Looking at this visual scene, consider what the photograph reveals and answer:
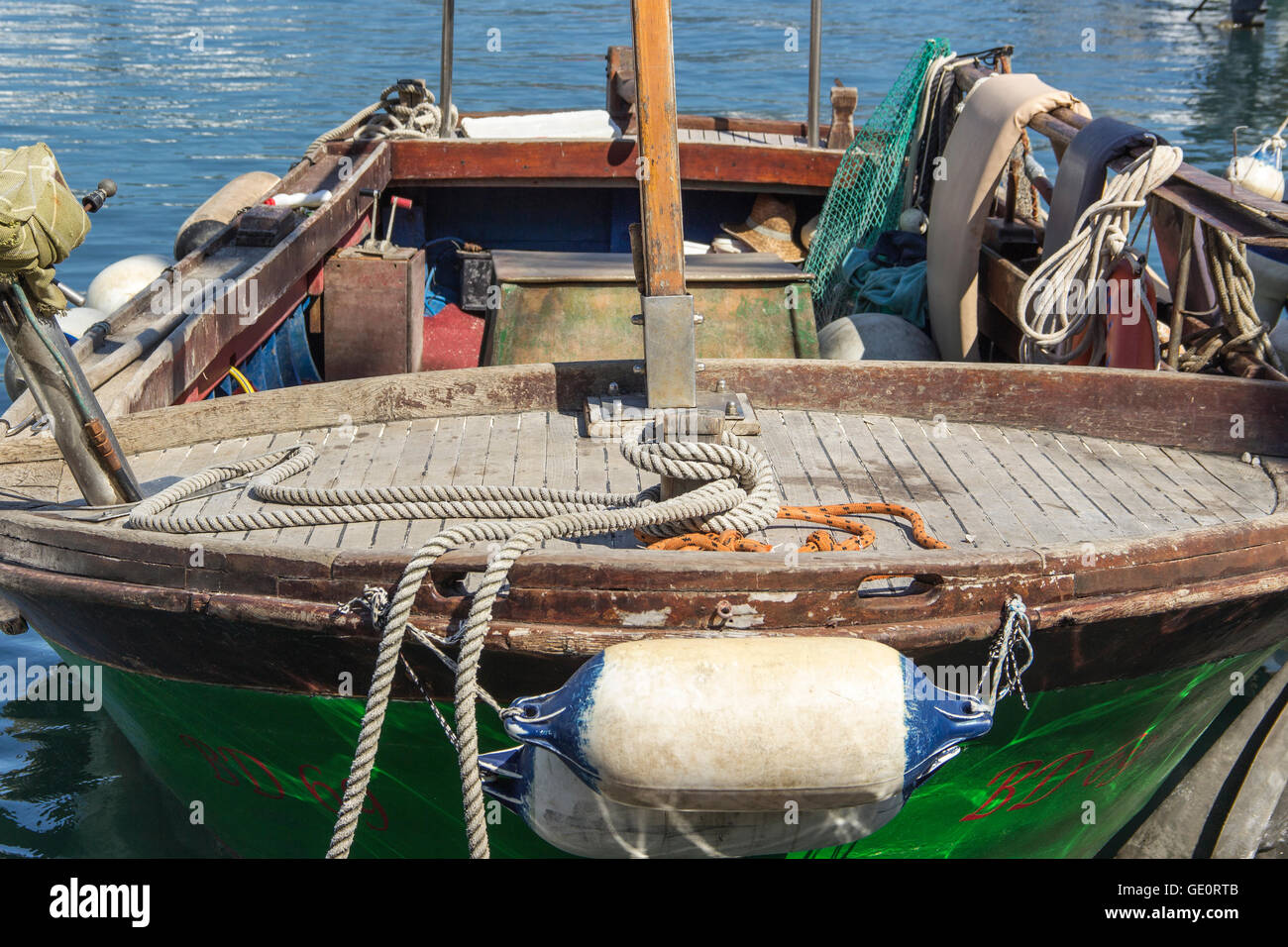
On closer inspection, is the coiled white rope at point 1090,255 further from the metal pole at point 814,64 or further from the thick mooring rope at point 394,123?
the thick mooring rope at point 394,123

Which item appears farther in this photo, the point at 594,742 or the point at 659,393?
the point at 659,393

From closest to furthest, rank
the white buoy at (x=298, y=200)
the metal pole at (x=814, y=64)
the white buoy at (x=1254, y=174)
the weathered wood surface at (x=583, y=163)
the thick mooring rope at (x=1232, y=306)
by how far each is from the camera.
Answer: the thick mooring rope at (x=1232, y=306), the white buoy at (x=298, y=200), the metal pole at (x=814, y=64), the weathered wood surface at (x=583, y=163), the white buoy at (x=1254, y=174)

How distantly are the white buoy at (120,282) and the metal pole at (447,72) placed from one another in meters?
2.09

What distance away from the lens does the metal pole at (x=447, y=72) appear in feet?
24.7

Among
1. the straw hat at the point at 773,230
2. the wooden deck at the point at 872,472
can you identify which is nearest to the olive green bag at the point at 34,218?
the wooden deck at the point at 872,472

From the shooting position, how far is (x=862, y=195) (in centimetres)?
757

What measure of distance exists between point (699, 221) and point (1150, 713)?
5684 millimetres

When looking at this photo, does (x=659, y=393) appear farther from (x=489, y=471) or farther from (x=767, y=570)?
(x=767, y=570)

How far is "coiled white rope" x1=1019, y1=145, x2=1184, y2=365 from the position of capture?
4.62 meters

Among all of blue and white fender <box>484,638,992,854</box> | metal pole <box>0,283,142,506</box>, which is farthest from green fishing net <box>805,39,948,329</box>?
blue and white fender <box>484,638,992,854</box>

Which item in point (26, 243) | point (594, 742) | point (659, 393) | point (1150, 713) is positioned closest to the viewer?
point (594, 742)

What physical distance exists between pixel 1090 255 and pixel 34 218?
3.78 m
